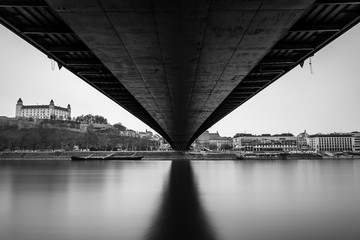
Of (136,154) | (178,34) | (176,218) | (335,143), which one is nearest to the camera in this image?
(176,218)

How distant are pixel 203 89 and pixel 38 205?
13.5m

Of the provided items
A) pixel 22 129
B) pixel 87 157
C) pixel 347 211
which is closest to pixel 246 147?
pixel 87 157

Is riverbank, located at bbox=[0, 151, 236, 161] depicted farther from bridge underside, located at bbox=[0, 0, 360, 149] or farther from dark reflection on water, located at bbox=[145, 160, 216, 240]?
dark reflection on water, located at bbox=[145, 160, 216, 240]

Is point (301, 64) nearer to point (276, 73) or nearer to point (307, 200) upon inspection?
point (276, 73)

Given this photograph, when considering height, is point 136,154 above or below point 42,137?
below

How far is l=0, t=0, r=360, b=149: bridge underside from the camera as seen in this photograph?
10.8 meters

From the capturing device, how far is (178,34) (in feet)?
42.1

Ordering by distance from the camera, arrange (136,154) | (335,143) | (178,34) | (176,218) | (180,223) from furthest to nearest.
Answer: (335,143) → (136,154) → (178,34) → (176,218) → (180,223)

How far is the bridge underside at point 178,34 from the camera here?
1076 centimetres

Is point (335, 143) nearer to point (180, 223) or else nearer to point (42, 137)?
point (42, 137)

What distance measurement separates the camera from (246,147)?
196375 mm

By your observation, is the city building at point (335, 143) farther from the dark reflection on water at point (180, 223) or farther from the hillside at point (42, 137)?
the dark reflection on water at point (180, 223)

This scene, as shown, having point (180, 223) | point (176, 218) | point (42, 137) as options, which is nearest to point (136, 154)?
point (42, 137)

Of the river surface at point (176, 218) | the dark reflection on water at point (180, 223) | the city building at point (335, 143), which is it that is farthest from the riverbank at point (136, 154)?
the city building at point (335, 143)
